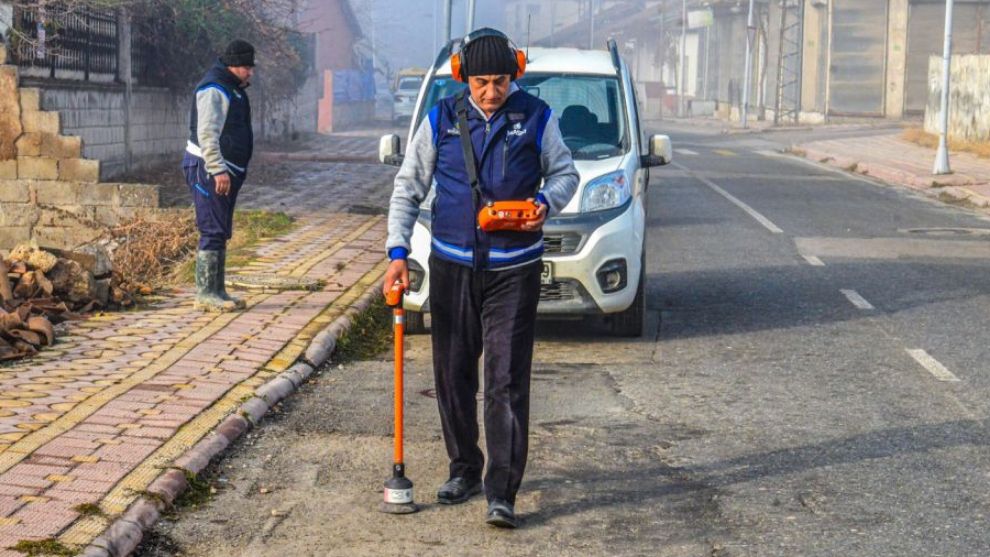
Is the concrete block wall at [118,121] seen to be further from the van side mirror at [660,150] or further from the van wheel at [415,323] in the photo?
the van side mirror at [660,150]

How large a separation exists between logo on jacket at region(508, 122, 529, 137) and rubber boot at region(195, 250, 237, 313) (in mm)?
5005

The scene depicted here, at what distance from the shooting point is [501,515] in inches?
236

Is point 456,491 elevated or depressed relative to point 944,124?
depressed

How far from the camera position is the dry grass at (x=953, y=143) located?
31837mm

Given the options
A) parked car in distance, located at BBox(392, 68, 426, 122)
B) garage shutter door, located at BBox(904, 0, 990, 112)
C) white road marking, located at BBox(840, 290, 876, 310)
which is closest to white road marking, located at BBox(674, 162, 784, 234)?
white road marking, located at BBox(840, 290, 876, 310)

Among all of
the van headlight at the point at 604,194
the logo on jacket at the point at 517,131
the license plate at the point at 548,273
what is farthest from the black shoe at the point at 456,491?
the van headlight at the point at 604,194

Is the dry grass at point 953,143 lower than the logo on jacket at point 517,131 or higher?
lower

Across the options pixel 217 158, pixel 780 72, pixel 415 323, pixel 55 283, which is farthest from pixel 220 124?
pixel 780 72

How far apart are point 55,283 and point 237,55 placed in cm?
203

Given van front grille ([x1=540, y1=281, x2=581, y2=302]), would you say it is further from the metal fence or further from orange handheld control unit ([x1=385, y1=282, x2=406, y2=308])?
the metal fence

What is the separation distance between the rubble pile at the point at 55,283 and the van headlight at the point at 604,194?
3.40m

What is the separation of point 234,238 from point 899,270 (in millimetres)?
6469

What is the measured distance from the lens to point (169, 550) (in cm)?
567

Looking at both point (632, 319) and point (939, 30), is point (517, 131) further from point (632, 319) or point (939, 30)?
point (939, 30)
